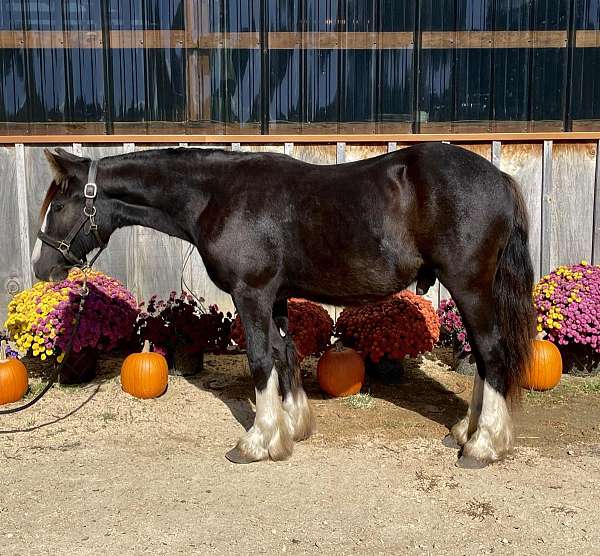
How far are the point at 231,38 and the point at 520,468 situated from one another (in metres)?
4.67

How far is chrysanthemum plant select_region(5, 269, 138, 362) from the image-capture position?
5.14 meters

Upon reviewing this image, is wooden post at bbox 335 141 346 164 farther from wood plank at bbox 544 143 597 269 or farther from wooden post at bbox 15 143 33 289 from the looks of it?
wooden post at bbox 15 143 33 289

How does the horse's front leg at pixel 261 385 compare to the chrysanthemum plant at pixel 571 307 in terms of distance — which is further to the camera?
the chrysanthemum plant at pixel 571 307

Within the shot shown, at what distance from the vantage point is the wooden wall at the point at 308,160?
6156 mm

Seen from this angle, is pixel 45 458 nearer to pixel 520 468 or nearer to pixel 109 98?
pixel 520 468

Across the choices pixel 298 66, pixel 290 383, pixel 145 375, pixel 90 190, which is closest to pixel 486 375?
pixel 290 383

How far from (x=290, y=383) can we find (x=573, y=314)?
99.4 inches

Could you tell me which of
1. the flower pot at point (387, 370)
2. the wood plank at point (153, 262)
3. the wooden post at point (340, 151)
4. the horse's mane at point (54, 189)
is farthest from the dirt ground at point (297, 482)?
the wooden post at point (340, 151)

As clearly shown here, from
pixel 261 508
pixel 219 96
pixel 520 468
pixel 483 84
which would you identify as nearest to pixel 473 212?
pixel 520 468

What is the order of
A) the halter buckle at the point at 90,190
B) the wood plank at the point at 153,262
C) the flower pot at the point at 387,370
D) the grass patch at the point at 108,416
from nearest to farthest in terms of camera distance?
the halter buckle at the point at 90,190, the grass patch at the point at 108,416, the flower pot at the point at 387,370, the wood plank at the point at 153,262

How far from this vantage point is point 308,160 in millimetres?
6289

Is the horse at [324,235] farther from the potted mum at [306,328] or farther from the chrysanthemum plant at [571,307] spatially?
the chrysanthemum plant at [571,307]

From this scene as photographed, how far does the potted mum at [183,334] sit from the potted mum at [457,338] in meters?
1.94

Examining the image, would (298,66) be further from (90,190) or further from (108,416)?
(108,416)
